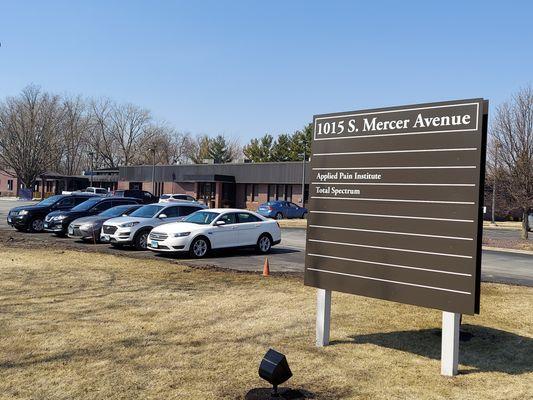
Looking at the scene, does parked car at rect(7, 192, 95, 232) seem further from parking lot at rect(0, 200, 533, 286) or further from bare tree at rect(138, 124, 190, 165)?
bare tree at rect(138, 124, 190, 165)

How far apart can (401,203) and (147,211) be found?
14068 millimetres

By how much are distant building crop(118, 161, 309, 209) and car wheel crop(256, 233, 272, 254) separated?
96.9 feet

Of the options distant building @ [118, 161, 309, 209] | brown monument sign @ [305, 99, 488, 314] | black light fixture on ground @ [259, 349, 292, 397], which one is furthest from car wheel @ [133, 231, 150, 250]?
distant building @ [118, 161, 309, 209]

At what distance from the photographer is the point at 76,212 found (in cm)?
2148

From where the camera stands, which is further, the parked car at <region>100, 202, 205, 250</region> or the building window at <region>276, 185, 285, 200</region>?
the building window at <region>276, 185, 285, 200</region>

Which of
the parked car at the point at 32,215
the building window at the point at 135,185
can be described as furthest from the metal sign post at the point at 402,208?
the building window at the point at 135,185

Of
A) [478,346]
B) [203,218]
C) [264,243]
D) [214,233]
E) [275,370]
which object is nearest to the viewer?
[275,370]

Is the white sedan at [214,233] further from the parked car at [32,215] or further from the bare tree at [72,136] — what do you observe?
the bare tree at [72,136]

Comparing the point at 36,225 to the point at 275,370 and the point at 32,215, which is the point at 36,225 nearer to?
the point at 32,215

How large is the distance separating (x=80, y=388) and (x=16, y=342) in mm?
1756

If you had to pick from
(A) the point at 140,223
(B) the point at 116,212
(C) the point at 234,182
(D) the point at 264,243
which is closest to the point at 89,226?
(B) the point at 116,212

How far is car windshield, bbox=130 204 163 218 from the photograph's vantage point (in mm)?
18223

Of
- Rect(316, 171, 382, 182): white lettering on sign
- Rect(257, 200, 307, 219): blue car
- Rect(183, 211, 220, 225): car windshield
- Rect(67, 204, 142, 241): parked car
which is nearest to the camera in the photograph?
Rect(316, 171, 382, 182): white lettering on sign

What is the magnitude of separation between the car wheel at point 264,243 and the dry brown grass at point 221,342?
673 cm
